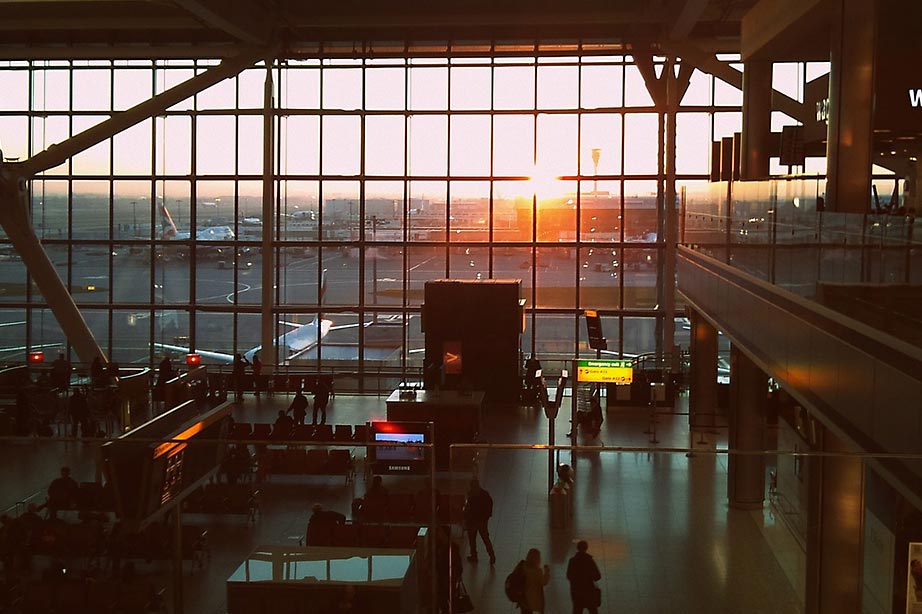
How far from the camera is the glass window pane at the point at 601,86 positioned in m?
30.0

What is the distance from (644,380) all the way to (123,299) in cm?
1581

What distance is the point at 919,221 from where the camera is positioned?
7461mm

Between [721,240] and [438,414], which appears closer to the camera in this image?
[721,240]

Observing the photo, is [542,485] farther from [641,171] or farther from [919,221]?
[641,171]

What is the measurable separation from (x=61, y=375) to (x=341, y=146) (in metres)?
10.3

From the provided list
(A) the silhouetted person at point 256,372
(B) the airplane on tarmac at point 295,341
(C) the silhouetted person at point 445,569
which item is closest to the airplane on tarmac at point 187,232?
(B) the airplane on tarmac at point 295,341

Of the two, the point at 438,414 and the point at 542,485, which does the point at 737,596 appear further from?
the point at 438,414

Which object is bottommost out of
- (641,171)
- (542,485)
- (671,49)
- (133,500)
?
(542,485)

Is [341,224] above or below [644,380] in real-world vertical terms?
above

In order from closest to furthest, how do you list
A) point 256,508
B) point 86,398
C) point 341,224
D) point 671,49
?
Answer: point 256,508 → point 86,398 → point 671,49 → point 341,224

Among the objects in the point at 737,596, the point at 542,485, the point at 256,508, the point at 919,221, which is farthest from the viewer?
the point at 542,485

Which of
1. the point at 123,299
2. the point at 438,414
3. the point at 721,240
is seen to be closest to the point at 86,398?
the point at 438,414

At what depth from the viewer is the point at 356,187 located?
30.7 meters

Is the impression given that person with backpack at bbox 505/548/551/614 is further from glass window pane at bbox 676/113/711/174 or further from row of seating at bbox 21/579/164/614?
glass window pane at bbox 676/113/711/174
